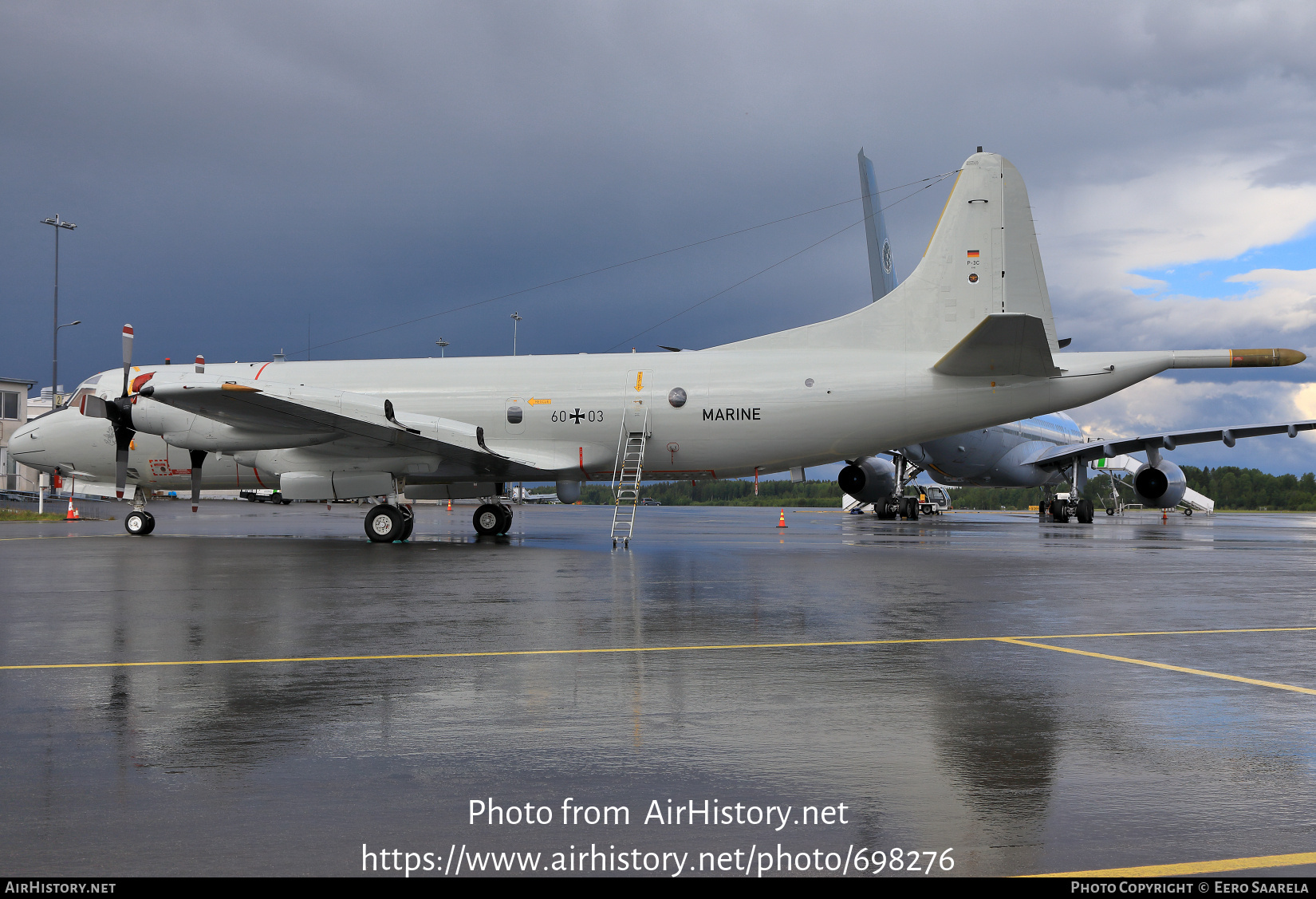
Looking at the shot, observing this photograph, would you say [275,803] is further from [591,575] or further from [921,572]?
[921,572]

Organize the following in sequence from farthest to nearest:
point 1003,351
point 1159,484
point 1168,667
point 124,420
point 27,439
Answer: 1. point 1159,484
2. point 27,439
3. point 124,420
4. point 1003,351
5. point 1168,667

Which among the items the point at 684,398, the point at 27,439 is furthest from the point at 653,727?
the point at 27,439

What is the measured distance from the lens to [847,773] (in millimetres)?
4348

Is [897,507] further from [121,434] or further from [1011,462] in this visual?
[121,434]

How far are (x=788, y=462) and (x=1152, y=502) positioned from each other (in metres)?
21.0

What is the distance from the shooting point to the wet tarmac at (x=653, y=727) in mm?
3537

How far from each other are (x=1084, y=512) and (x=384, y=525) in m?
28.2

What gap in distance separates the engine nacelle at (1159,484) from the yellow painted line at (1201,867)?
3455 centimetres

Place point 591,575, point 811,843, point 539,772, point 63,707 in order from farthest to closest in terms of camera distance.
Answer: point 591,575 < point 63,707 < point 539,772 < point 811,843

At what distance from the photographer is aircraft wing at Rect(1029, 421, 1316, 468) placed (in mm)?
34062

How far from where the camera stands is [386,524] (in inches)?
834

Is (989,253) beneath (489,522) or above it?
above

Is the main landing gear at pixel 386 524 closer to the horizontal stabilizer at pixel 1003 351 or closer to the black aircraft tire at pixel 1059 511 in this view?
the horizontal stabilizer at pixel 1003 351
